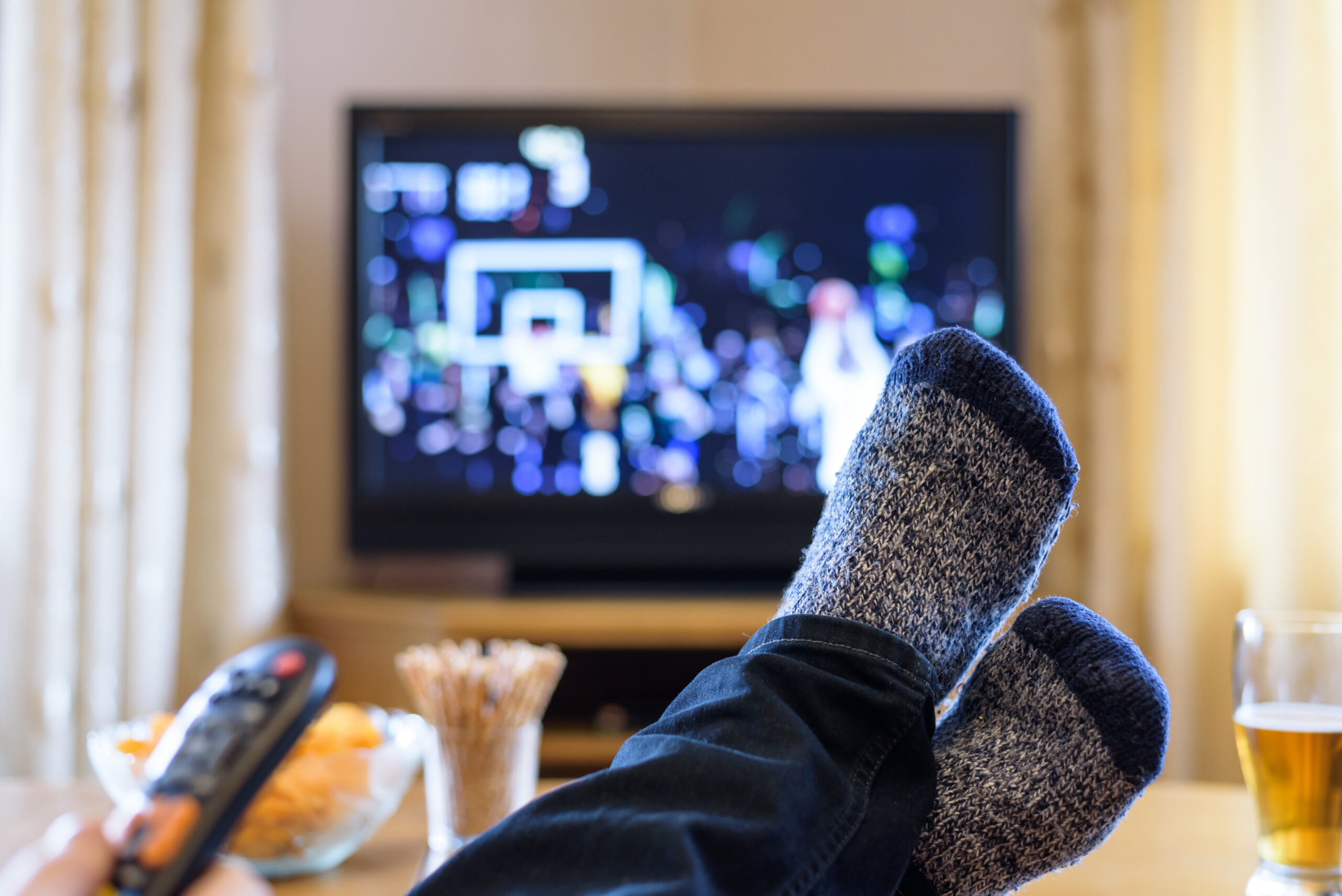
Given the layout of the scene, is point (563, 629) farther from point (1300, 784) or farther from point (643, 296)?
point (1300, 784)

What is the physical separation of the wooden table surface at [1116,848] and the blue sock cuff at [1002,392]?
0.22 m

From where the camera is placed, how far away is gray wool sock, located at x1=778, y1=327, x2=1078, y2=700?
73cm

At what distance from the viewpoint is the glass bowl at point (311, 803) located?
624 millimetres

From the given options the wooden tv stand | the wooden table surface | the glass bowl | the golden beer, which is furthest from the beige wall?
the golden beer

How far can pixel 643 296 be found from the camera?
1953 mm

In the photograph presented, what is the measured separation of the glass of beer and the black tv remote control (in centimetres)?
46

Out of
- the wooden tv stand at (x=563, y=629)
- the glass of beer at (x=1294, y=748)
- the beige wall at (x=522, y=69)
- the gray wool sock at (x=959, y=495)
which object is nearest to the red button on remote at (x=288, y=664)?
the gray wool sock at (x=959, y=495)

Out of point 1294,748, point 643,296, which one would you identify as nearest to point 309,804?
point 1294,748

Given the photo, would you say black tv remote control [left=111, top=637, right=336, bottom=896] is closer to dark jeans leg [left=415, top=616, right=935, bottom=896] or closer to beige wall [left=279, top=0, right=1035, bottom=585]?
dark jeans leg [left=415, top=616, right=935, bottom=896]

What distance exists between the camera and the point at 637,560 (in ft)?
6.57

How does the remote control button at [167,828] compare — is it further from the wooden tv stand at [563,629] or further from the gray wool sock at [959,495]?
the wooden tv stand at [563,629]

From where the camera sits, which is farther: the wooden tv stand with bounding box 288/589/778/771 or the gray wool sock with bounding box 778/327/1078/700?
the wooden tv stand with bounding box 288/589/778/771

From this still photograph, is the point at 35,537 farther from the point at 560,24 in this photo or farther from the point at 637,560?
the point at 560,24

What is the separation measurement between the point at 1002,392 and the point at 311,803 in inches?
19.2
